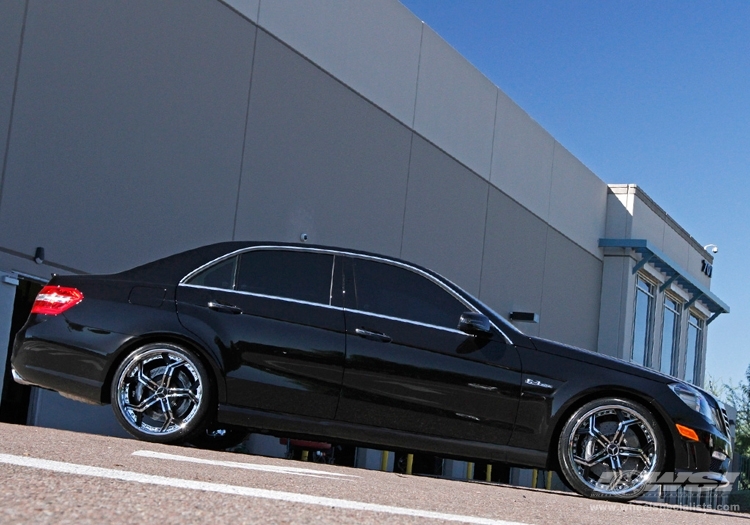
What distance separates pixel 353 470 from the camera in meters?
7.65

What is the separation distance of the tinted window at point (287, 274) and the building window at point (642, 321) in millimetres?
27610

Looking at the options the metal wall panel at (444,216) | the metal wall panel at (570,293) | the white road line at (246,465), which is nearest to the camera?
the white road line at (246,465)

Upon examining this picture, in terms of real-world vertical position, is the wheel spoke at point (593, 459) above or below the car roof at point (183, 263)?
below

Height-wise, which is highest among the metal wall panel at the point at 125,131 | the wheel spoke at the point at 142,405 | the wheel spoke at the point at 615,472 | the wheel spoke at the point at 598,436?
the metal wall panel at the point at 125,131

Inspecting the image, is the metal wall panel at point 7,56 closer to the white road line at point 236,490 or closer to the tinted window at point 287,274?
the tinted window at point 287,274

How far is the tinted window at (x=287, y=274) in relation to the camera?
25.8ft

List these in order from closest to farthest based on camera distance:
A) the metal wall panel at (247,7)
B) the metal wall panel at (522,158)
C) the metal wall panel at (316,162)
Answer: the metal wall panel at (247,7)
the metal wall panel at (316,162)
the metal wall panel at (522,158)

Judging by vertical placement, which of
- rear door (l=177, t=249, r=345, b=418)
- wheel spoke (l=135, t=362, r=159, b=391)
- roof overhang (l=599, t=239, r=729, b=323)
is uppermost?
roof overhang (l=599, t=239, r=729, b=323)

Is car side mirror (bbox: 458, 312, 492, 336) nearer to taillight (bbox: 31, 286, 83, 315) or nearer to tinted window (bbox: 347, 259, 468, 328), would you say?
tinted window (bbox: 347, 259, 468, 328)

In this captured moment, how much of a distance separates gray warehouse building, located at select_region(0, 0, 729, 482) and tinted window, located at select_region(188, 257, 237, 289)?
15.7 ft

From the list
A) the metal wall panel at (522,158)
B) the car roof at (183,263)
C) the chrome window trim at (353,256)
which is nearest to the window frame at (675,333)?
the metal wall panel at (522,158)

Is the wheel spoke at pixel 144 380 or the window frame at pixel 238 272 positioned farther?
the window frame at pixel 238 272

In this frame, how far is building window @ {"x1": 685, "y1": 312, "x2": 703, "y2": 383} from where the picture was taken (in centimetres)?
4197

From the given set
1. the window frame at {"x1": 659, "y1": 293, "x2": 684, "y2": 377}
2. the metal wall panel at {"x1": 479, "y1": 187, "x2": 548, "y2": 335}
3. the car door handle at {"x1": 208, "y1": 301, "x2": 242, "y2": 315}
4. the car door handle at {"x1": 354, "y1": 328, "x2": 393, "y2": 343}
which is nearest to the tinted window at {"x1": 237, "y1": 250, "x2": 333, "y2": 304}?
the car door handle at {"x1": 208, "y1": 301, "x2": 242, "y2": 315}
